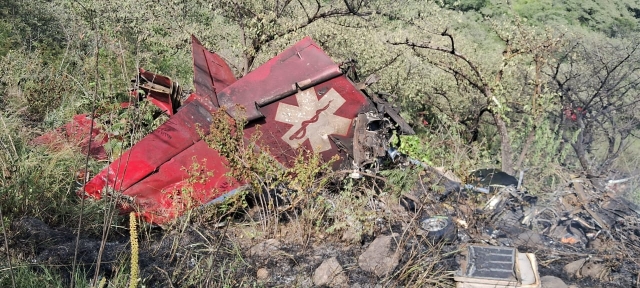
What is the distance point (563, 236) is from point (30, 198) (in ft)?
15.1

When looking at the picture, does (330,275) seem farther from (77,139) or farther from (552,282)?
(77,139)

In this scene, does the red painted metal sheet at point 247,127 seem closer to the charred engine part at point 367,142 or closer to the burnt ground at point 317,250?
the charred engine part at point 367,142

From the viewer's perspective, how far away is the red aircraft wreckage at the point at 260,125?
465 cm

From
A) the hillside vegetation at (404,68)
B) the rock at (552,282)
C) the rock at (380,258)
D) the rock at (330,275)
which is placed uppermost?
the rock at (330,275)

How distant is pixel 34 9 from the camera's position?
9891 mm

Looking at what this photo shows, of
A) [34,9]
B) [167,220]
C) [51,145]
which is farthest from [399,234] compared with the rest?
[34,9]

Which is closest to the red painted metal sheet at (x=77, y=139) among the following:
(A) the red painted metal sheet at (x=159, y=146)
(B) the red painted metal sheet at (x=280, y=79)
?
(A) the red painted metal sheet at (x=159, y=146)

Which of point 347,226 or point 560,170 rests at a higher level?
point 347,226

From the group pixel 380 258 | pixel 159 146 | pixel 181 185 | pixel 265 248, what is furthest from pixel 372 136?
pixel 159 146

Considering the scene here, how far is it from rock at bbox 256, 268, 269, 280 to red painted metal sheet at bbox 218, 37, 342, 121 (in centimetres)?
147

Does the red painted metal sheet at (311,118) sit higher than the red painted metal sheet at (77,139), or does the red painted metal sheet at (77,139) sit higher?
the red painted metal sheet at (311,118)

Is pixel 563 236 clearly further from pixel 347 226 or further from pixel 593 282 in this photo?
pixel 347 226

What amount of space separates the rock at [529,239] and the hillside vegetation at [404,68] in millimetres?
889

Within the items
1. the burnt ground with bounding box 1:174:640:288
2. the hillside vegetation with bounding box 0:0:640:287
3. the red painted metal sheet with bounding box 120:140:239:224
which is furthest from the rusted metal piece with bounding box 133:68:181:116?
the burnt ground with bounding box 1:174:640:288
